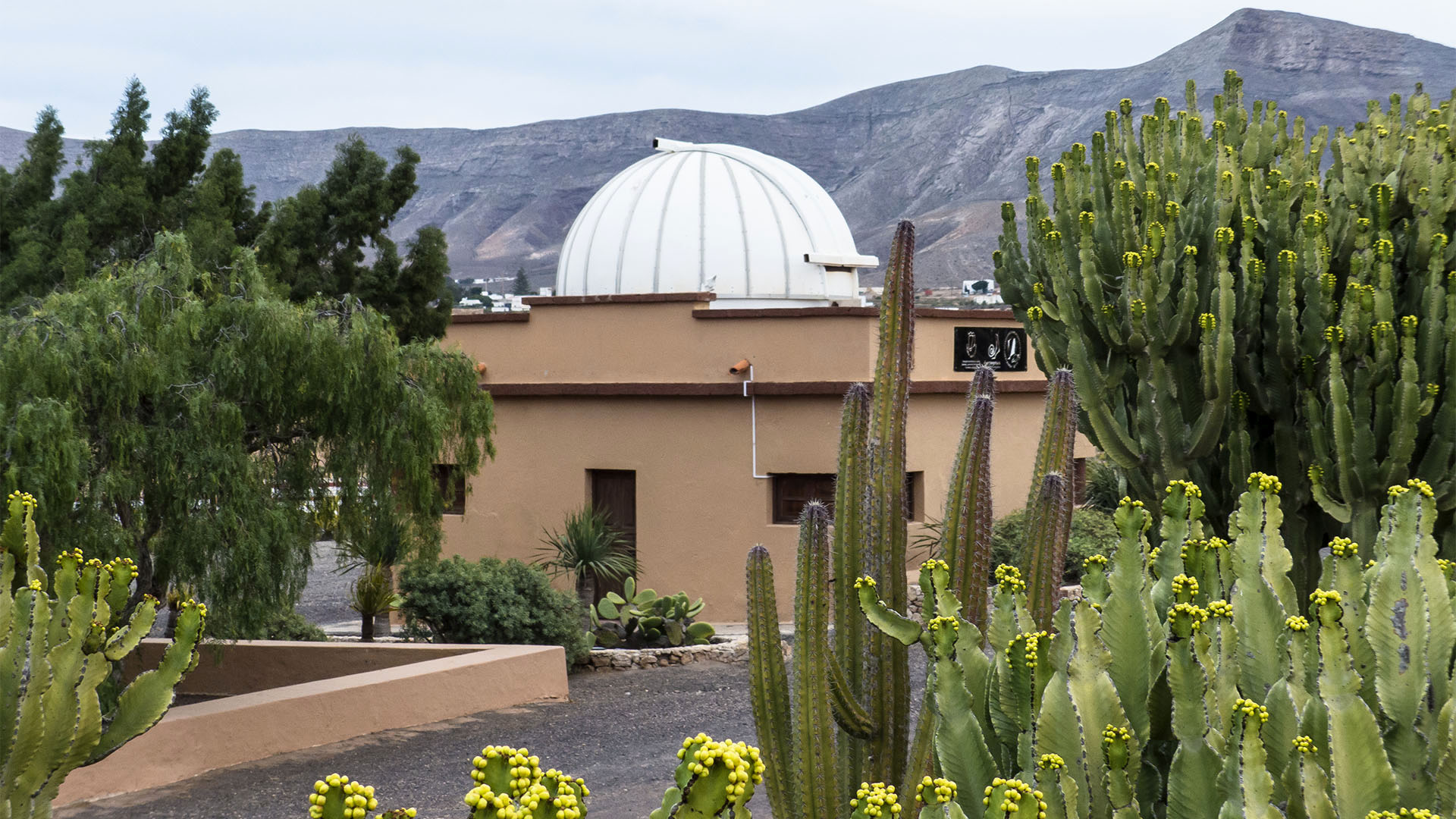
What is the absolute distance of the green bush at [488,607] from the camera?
13.3m

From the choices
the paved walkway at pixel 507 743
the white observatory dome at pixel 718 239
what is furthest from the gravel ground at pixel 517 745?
the white observatory dome at pixel 718 239

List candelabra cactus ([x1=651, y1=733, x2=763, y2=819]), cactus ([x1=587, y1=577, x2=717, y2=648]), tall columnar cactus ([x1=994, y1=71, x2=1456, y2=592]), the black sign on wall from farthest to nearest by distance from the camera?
the black sign on wall → cactus ([x1=587, y1=577, x2=717, y2=648]) → tall columnar cactus ([x1=994, y1=71, x2=1456, y2=592]) → candelabra cactus ([x1=651, y1=733, x2=763, y2=819])

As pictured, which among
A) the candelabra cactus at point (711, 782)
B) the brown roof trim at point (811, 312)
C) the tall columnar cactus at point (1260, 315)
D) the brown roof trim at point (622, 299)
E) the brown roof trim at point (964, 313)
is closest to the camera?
the candelabra cactus at point (711, 782)

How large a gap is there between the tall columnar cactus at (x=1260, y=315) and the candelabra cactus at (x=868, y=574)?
235 centimetres

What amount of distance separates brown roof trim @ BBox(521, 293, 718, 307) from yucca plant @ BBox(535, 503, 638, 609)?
2837 mm

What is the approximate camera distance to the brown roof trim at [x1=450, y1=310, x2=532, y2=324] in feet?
60.7

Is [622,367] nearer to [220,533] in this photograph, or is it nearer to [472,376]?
[472,376]

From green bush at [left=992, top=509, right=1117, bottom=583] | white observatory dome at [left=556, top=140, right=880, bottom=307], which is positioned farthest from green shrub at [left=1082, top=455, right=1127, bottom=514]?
white observatory dome at [left=556, top=140, right=880, bottom=307]

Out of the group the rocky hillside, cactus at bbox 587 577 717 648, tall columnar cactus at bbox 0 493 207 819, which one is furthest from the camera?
the rocky hillside

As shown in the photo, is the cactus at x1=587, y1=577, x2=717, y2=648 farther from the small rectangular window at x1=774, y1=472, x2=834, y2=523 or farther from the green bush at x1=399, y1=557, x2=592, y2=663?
the small rectangular window at x1=774, y1=472, x2=834, y2=523

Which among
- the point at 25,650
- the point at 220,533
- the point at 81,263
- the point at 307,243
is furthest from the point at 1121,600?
the point at 307,243

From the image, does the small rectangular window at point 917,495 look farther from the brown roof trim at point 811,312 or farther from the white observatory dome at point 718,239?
the white observatory dome at point 718,239

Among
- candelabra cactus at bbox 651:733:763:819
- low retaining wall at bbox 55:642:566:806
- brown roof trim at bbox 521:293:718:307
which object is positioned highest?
brown roof trim at bbox 521:293:718:307

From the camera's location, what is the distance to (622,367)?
1784cm
